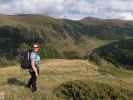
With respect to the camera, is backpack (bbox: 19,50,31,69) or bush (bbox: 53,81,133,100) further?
bush (bbox: 53,81,133,100)

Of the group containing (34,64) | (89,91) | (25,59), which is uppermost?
(25,59)

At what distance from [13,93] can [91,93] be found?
517 centimetres

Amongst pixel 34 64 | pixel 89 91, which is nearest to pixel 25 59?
pixel 34 64

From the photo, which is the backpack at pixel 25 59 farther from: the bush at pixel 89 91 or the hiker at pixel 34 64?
the bush at pixel 89 91

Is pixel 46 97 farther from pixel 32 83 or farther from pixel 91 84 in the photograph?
pixel 91 84

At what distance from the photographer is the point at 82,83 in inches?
907

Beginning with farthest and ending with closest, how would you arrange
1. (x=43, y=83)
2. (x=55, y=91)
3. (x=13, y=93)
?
(x=43, y=83), (x=55, y=91), (x=13, y=93)

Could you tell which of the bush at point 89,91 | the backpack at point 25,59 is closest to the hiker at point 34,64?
the backpack at point 25,59

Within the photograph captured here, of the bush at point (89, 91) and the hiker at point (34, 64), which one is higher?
the hiker at point (34, 64)

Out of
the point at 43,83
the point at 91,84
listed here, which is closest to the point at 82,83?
the point at 91,84

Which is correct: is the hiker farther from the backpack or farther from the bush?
the bush

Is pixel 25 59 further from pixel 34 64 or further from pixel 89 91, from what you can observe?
pixel 89 91

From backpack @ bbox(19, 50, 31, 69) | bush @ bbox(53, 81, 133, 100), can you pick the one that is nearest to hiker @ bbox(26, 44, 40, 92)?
backpack @ bbox(19, 50, 31, 69)

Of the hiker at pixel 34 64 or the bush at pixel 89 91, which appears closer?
the hiker at pixel 34 64
